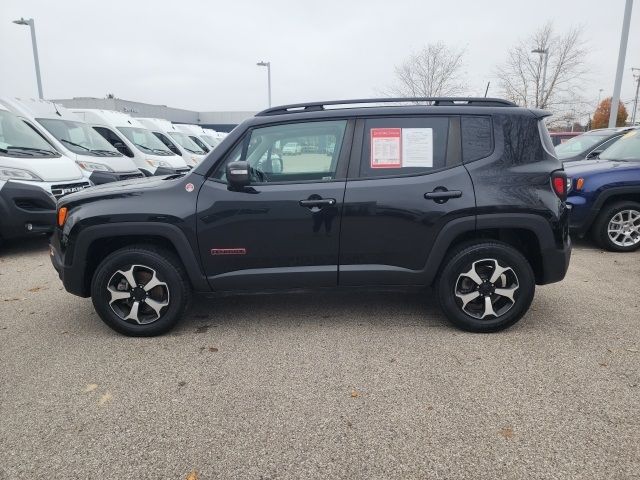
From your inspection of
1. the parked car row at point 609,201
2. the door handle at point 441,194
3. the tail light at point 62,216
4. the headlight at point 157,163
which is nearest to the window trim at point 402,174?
the door handle at point 441,194

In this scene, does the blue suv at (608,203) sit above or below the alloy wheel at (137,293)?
above

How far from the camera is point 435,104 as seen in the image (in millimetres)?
3678

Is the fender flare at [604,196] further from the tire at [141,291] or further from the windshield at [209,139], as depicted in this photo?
the windshield at [209,139]

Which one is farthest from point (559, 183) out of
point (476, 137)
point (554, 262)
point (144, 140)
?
point (144, 140)

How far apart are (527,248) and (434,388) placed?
5.09 feet

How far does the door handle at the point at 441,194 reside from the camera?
3.44 metres

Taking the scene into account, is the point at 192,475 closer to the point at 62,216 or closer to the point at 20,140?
the point at 62,216

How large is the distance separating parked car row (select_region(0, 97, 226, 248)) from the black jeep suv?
60.5 inches

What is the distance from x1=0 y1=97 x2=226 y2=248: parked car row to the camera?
6.32 meters

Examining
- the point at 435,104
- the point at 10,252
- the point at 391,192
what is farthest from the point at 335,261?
the point at 10,252

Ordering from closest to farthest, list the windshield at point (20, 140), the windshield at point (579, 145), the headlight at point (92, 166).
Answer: the windshield at point (20, 140), the headlight at point (92, 166), the windshield at point (579, 145)

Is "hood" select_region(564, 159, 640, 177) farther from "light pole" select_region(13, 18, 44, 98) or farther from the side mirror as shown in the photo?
"light pole" select_region(13, 18, 44, 98)

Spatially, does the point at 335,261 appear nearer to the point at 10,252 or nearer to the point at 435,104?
the point at 435,104

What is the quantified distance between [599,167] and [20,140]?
8.56 meters
